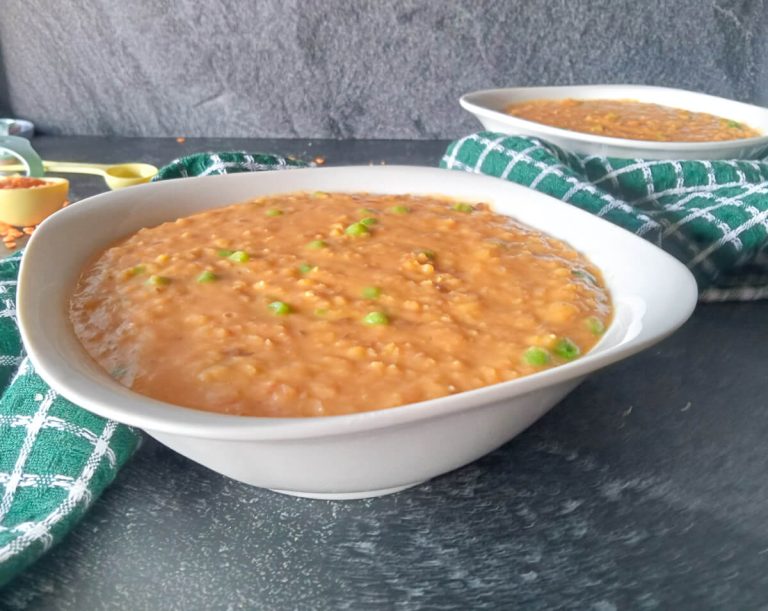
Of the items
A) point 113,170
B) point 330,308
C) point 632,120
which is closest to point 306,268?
point 330,308

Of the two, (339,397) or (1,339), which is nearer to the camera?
(339,397)

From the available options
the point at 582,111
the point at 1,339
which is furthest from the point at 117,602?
the point at 582,111

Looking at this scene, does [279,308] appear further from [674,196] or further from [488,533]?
[674,196]

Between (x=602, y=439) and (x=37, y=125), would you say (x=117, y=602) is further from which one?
(x=37, y=125)

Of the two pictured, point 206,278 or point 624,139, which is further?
point 624,139

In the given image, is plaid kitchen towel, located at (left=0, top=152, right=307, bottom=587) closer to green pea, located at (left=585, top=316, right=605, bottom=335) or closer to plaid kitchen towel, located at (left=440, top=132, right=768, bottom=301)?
green pea, located at (left=585, top=316, right=605, bottom=335)

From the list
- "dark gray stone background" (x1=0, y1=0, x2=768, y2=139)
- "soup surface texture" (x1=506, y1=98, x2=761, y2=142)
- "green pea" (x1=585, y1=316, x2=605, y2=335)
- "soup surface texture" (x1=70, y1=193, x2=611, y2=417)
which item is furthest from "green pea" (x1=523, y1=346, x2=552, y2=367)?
"dark gray stone background" (x1=0, y1=0, x2=768, y2=139)
